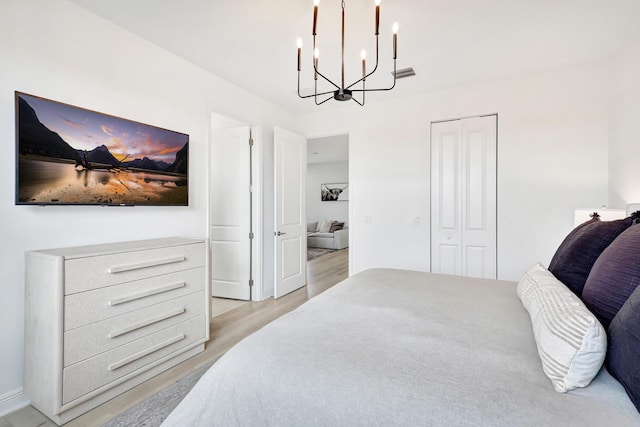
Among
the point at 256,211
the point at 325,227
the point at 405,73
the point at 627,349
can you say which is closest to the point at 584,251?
the point at 627,349

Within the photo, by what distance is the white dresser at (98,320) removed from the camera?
63.7 inches

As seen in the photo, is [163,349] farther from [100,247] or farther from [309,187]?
[309,187]

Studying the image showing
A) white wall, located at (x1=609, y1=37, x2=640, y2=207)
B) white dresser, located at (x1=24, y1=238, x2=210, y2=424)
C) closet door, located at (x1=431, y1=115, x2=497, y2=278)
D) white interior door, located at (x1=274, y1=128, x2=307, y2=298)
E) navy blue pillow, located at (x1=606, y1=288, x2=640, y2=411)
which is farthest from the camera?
white interior door, located at (x1=274, y1=128, x2=307, y2=298)

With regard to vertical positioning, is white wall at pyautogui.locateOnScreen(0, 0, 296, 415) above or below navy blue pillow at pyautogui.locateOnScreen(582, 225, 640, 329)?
above

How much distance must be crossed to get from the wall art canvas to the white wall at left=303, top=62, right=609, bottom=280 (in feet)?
7.85

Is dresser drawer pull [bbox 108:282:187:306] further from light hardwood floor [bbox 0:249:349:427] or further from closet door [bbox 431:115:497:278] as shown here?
closet door [bbox 431:115:497:278]

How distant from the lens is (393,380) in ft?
2.82

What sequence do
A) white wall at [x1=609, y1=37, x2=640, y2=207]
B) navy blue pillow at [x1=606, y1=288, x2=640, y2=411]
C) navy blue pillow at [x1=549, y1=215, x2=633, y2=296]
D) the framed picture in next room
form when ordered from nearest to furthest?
1. navy blue pillow at [x1=606, y1=288, x2=640, y2=411]
2. navy blue pillow at [x1=549, y1=215, x2=633, y2=296]
3. white wall at [x1=609, y1=37, x2=640, y2=207]
4. the framed picture in next room

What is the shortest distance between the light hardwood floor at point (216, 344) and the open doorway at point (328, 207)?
707mm

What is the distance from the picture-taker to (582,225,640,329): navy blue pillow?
93cm

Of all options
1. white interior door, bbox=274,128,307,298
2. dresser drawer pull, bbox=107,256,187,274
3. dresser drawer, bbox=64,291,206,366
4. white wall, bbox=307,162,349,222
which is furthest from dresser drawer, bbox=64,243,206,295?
white wall, bbox=307,162,349,222

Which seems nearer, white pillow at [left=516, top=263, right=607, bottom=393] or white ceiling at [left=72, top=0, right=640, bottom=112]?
white pillow at [left=516, top=263, right=607, bottom=393]

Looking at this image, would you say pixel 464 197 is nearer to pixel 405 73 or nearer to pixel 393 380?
pixel 405 73

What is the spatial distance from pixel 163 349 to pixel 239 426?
1.60m
